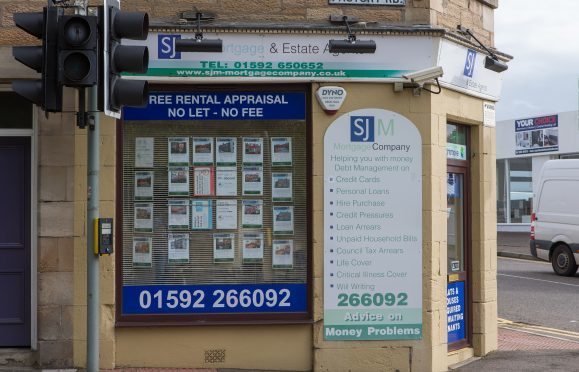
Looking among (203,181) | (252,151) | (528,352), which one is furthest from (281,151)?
(528,352)

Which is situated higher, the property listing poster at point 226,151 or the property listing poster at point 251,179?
the property listing poster at point 226,151

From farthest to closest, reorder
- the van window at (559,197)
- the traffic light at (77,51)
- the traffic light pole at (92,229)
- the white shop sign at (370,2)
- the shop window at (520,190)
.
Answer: the shop window at (520,190) → the van window at (559,197) → the white shop sign at (370,2) → the traffic light pole at (92,229) → the traffic light at (77,51)

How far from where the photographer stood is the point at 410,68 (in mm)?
9438

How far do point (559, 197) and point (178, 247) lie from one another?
1319 cm

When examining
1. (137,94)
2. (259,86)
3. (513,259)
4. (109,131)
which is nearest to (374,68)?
(259,86)

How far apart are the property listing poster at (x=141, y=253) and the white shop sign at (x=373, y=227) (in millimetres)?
1805

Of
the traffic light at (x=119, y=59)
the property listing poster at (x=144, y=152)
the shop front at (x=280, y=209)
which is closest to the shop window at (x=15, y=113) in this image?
the shop front at (x=280, y=209)

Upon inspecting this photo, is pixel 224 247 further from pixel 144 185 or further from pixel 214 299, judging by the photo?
pixel 144 185

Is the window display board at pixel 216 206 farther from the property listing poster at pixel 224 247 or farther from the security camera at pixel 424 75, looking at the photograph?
the security camera at pixel 424 75

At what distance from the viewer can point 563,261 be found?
20.7 m

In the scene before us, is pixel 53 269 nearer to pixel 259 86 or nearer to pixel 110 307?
pixel 110 307

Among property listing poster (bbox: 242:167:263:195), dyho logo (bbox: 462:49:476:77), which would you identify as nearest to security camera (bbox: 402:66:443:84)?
dyho logo (bbox: 462:49:476:77)

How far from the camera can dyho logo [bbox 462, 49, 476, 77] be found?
33.6ft

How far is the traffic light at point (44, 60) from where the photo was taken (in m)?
6.64
